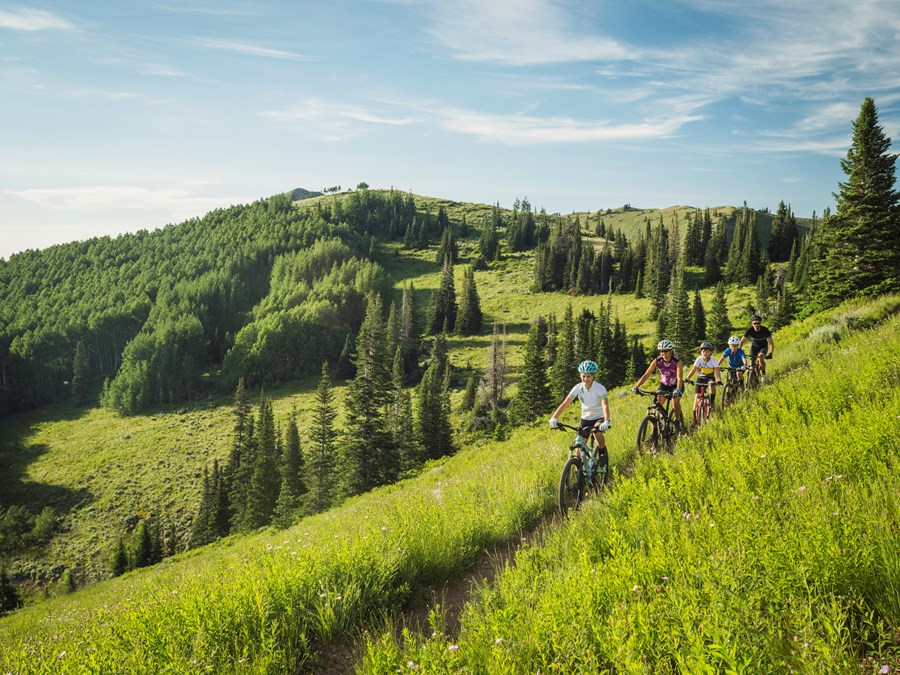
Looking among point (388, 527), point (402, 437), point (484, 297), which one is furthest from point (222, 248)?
point (388, 527)

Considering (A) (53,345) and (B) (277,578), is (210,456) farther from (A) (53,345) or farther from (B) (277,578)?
(A) (53,345)

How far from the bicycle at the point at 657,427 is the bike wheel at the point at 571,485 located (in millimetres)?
2235

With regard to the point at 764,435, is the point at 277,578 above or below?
→ below

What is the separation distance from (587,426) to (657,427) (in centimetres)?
225

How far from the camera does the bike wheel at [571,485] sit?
303 inches

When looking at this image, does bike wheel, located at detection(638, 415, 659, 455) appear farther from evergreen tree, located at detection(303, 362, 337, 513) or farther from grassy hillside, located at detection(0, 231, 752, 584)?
grassy hillside, located at detection(0, 231, 752, 584)

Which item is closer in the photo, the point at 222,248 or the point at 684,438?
the point at 684,438

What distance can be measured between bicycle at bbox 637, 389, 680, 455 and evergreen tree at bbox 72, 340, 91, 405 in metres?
153

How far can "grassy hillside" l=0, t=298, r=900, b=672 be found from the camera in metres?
2.91

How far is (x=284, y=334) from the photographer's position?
384 feet

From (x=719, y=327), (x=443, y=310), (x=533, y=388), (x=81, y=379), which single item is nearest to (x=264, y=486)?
(x=533, y=388)

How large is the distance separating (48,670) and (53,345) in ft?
569

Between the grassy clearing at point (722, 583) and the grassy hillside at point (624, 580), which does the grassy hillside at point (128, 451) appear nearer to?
the grassy hillside at point (624, 580)

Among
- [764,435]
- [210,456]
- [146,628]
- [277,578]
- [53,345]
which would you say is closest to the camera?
[146,628]
